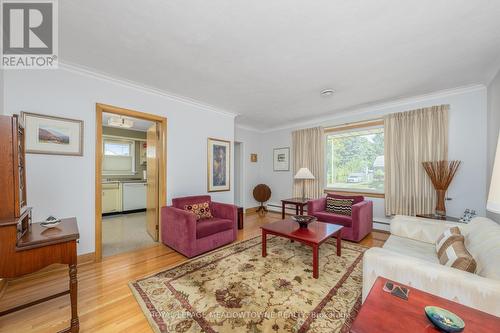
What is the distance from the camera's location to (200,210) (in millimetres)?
3332

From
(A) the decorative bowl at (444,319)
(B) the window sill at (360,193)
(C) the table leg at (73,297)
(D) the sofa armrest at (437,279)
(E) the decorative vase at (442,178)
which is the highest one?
(E) the decorative vase at (442,178)

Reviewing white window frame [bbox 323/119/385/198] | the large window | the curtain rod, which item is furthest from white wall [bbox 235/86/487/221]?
the large window

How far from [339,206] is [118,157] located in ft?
20.2

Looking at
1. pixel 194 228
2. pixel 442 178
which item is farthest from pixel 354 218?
pixel 194 228

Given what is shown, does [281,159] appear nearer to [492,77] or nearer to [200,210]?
[200,210]

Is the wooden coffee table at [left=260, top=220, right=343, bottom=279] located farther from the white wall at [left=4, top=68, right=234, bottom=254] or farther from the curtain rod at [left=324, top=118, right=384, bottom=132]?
the curtain rod at [left=324, top=118, right=384, bottom=132]

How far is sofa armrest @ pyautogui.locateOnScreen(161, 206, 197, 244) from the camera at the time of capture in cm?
270

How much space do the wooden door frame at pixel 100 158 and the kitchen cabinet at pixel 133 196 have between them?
116 inches

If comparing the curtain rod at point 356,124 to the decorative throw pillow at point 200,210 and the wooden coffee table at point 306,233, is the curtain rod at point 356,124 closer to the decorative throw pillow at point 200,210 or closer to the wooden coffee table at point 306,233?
the wooden coffee table at point 306,233

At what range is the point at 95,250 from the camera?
2656 millimetres

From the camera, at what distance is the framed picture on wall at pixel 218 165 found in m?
4.08

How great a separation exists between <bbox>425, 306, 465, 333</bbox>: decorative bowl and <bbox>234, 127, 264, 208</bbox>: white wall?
16.4 feet

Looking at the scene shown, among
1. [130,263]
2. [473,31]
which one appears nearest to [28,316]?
[130,263]

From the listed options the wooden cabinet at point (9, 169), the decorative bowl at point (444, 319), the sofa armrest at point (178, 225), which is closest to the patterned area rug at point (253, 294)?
the sofa armrest at point (178, 225)
